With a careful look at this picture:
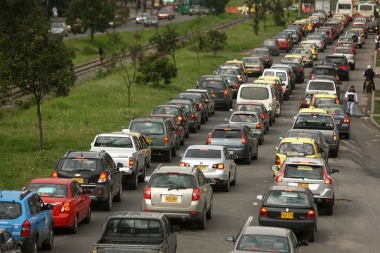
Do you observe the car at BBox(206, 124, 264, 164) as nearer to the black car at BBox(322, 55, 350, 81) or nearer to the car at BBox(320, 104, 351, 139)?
the car at BBox(320, 104, 351, 139)

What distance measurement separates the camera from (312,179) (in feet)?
84.3

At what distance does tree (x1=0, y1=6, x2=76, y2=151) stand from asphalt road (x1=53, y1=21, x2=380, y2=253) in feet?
15.2

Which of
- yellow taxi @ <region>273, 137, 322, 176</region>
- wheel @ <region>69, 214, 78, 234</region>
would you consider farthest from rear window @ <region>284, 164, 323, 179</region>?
wheel @ <region>69, 214, 78, 234</region>

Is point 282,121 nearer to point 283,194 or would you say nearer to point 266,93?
point 266,93

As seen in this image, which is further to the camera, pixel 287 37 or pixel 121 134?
pixel 287 37

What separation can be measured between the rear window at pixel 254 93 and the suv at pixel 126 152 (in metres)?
15.5

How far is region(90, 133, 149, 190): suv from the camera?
95.7ft

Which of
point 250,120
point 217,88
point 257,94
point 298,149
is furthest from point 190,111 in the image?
point 298,149

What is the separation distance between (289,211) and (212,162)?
285 inches

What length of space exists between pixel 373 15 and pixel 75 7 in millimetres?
50641

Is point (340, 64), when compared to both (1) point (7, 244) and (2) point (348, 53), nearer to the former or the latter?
(2) point (348, 53)

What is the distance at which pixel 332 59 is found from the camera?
65812 millimetres

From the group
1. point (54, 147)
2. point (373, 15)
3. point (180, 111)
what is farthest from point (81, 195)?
point (373, 15)

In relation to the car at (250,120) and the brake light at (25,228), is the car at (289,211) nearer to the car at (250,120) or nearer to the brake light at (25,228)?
the brake light at (25,228)
